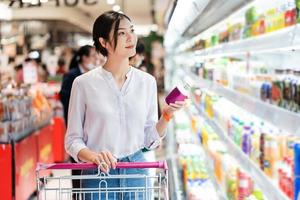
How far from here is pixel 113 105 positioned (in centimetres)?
282

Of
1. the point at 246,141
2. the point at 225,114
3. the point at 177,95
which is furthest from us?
the point at 225,114

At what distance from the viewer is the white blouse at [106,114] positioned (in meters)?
2.80

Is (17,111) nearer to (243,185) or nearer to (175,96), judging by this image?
(243,185)

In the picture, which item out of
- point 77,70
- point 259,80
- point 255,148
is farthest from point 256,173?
point 77,70

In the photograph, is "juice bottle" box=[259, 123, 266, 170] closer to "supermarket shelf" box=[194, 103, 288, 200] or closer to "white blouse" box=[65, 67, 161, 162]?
"supermarket shelf" box=[194, 103, 288, 200]

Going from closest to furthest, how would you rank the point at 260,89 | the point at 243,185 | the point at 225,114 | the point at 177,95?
the point at 177,95, the point at 260,89, the point at 243,185, the point at 225,114

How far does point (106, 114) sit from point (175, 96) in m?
0.35

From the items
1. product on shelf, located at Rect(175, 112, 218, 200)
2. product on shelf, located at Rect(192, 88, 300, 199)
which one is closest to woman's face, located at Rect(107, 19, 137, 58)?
product on shelf, located at Rect(192, 88, 300, 199)

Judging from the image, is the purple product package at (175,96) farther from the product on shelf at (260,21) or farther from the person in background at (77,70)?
the person in background at (77,70)

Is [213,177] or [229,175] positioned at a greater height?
[229,175]

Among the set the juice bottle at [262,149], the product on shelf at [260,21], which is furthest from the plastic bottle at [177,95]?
the juice bottle at [262,149]

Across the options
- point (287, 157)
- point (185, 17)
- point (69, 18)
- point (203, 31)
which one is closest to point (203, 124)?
point (203, 31)

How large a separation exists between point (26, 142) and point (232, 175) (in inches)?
126

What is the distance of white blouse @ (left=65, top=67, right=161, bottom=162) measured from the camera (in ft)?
9.18
